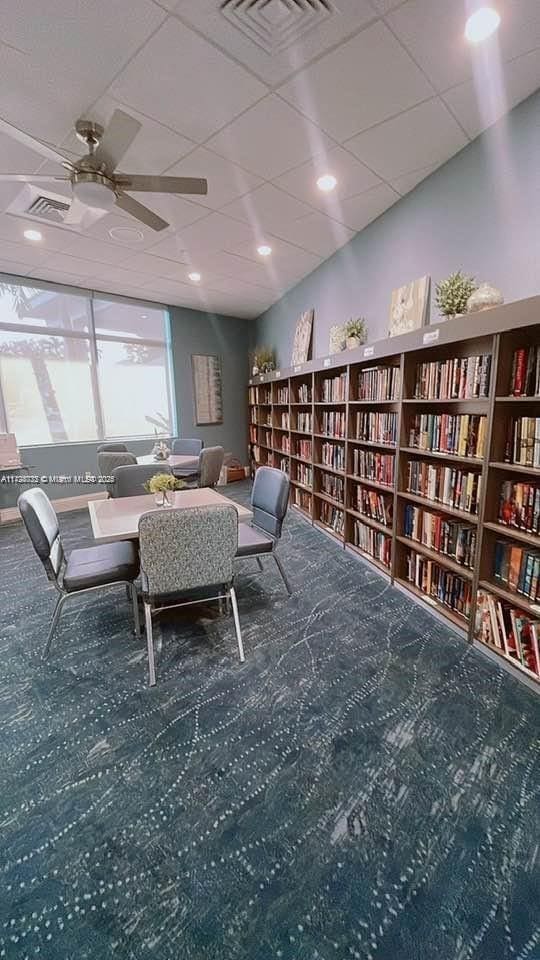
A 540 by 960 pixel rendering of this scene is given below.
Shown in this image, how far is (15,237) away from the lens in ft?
11.2

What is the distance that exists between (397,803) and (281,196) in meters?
3.61

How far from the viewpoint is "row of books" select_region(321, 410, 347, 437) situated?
3.54m

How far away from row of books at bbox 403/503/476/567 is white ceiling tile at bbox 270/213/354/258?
8.20ft

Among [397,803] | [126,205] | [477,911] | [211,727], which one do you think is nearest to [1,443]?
[126,205]

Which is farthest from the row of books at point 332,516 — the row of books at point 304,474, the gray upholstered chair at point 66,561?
the gray upholstered chair at point 66,561

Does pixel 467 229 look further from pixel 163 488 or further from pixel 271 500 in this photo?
pixel 163 488

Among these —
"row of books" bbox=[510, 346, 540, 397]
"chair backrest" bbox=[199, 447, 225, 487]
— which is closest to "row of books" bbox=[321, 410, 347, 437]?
"chair backrest" bbox=[199, 447, 225, 487]

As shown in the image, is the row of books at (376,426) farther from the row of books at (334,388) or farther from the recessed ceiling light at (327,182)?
the recessed ceiling light at (327,182)

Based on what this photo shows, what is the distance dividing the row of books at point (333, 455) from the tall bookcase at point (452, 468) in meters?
0.02

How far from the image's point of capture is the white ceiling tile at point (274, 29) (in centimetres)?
145

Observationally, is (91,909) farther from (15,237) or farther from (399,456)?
(15,237)

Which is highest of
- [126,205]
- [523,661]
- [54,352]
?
[126,205]

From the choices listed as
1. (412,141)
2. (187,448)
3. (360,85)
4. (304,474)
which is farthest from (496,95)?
(187,448)

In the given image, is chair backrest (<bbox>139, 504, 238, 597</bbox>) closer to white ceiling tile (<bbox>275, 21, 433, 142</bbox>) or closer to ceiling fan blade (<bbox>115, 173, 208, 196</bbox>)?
ceiling fan blade (<bbox>115, 173, 208, 196</bbox>)
